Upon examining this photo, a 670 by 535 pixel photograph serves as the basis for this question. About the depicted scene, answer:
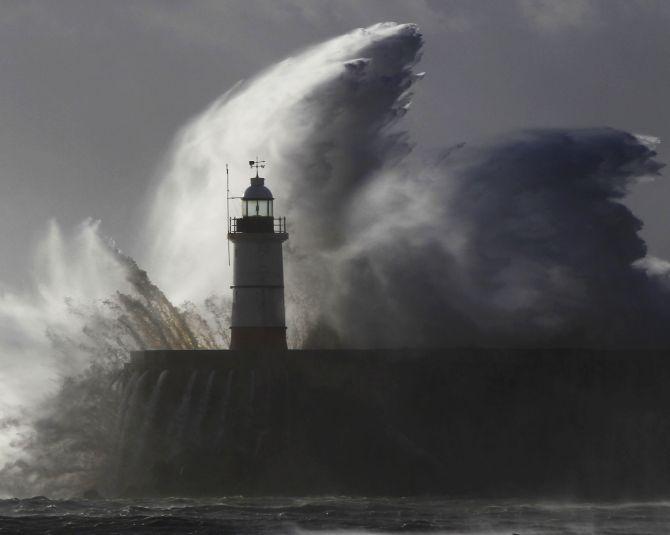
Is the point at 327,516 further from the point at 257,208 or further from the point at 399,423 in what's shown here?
the point at 257,208

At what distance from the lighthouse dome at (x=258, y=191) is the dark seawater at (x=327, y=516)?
805cm

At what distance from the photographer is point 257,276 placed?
5594 cm

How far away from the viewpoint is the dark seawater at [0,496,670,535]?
47188 mm

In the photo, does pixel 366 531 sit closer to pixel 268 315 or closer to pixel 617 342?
pixel 268 315

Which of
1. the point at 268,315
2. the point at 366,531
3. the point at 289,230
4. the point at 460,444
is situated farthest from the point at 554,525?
the point at 289,230

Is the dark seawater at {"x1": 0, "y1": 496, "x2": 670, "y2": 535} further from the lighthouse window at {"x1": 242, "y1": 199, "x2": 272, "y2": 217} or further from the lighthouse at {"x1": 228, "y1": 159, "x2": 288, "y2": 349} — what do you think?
the lighthouse window at {"x1": 242, "y1": 199, "x2": 272, "y2": 217}

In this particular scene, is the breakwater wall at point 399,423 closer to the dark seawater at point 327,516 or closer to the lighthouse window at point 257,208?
the dark seawater at point 327,516

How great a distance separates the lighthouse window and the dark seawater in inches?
300

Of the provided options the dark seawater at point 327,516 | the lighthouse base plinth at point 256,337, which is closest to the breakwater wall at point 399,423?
the lighthouse base plinth at point 256,337

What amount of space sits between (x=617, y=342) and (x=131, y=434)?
13.8 meters

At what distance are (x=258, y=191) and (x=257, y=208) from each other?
0.44 m

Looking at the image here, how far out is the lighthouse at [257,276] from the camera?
55906mm

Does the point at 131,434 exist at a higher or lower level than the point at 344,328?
lower

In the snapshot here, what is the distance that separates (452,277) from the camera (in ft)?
197
